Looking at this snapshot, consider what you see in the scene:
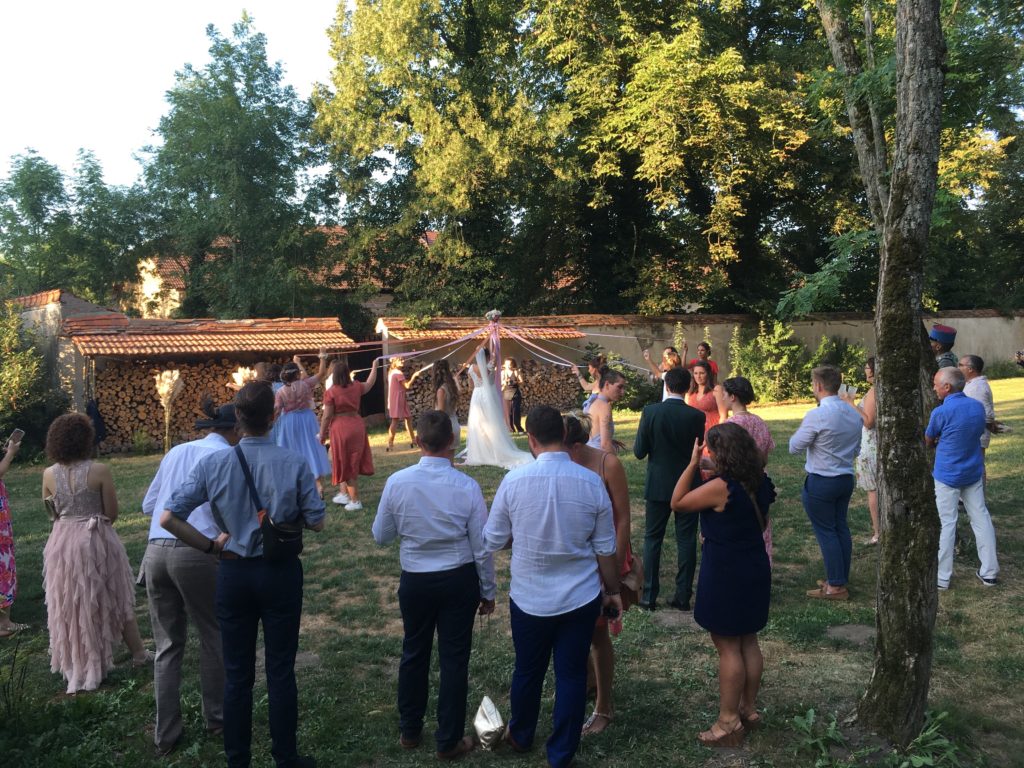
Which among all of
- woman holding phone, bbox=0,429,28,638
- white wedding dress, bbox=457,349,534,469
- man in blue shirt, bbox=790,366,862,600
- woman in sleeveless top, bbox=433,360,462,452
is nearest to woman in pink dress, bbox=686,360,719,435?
man in blue shirt, bbox=790,366,862,600

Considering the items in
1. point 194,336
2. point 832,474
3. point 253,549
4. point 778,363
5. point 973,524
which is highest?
point 194,336

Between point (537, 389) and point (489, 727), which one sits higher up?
point (489, 727)

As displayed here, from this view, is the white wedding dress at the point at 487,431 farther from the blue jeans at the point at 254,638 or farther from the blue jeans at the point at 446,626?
the blue jeans at the point at 254,638

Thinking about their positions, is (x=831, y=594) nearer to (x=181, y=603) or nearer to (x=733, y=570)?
(x=733, y=570)

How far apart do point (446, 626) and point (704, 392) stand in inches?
A: 196

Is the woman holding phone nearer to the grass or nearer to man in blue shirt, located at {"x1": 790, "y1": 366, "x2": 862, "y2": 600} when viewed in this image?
the grass

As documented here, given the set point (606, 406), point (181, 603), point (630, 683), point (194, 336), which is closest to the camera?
point (181, 603)

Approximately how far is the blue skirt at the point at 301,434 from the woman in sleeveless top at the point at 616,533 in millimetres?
5351

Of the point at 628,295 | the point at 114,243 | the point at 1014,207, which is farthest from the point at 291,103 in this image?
the point at 1014,207

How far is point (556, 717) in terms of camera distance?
3406 millimetres

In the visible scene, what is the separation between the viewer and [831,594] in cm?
569

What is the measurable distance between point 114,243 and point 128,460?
13.2 metres

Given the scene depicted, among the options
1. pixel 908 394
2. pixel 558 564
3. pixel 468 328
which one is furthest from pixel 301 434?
pixel 468 328

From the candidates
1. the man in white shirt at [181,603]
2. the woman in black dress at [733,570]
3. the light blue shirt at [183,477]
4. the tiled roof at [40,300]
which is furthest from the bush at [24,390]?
the woman in black dress at [733,570]
